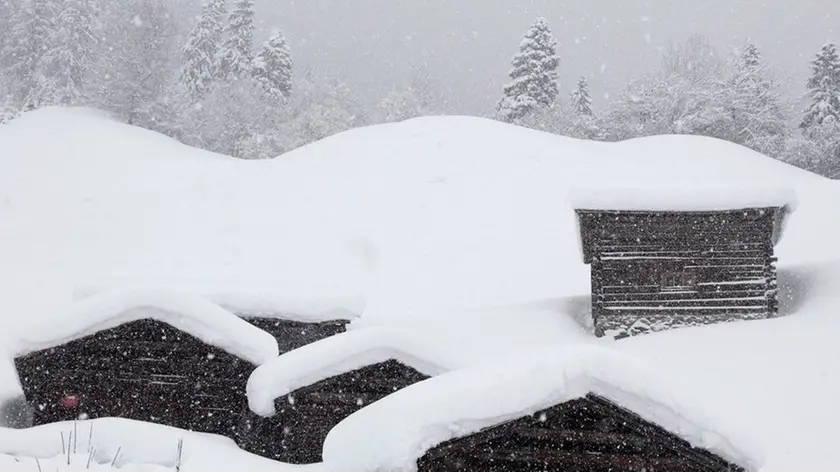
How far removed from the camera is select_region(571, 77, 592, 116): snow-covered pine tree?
4662cm

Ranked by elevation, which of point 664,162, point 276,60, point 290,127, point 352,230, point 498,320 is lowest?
point 498,320

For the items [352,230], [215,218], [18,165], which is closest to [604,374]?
[352,230]

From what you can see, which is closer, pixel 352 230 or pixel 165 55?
pixel 352 230

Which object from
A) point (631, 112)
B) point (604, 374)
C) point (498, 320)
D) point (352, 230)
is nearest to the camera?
point (604, 374)

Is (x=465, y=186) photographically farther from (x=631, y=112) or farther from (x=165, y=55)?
(x=165, y=55)

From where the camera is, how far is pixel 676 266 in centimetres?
1500

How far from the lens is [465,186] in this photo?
91.5ft

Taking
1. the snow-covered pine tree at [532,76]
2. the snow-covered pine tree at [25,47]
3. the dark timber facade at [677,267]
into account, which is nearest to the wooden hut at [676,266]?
the dark timber facade at [677,267]

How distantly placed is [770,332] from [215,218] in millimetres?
18676

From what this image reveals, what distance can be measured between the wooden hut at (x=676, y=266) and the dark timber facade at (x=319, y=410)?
8.20 metres

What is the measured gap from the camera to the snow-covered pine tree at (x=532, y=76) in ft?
146

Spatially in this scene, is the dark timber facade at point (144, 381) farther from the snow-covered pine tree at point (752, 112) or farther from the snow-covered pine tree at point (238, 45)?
the snow-covered pine tree at point (238, 45)

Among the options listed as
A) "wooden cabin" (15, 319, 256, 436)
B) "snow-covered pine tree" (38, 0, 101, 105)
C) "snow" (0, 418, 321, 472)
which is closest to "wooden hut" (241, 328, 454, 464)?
"snow" (0, 418, 321, 472)

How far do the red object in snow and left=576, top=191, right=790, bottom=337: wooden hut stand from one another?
9.88m
